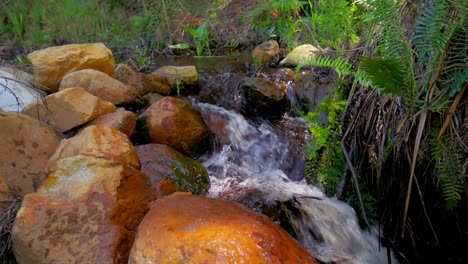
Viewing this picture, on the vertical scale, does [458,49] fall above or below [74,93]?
above

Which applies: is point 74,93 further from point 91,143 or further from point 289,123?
point 289,123

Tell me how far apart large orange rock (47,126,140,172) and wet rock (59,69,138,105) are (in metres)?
1.69

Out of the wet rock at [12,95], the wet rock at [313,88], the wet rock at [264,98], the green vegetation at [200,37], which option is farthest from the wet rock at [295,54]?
the wet rock at [12,95]

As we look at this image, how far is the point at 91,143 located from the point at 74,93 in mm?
1250

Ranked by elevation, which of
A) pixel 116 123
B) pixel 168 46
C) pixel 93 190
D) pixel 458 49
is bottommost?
pixel 168 46

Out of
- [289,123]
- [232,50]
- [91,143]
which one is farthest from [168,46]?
[91,143]

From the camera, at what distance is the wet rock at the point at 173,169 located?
270 cm

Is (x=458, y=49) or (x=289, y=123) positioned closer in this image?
(x=458, y=49)

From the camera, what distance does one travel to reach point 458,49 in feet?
5.69

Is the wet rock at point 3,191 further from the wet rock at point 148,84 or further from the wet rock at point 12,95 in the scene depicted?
the wet rock at point 148,84

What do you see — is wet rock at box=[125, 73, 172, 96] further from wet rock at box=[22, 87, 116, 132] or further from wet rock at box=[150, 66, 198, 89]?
wet rock at box=[22, 87, 116, 132]

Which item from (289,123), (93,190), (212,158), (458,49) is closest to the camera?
(458,49)

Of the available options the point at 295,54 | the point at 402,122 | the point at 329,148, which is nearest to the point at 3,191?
the point at 329,148

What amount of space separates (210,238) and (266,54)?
429 centimetres
